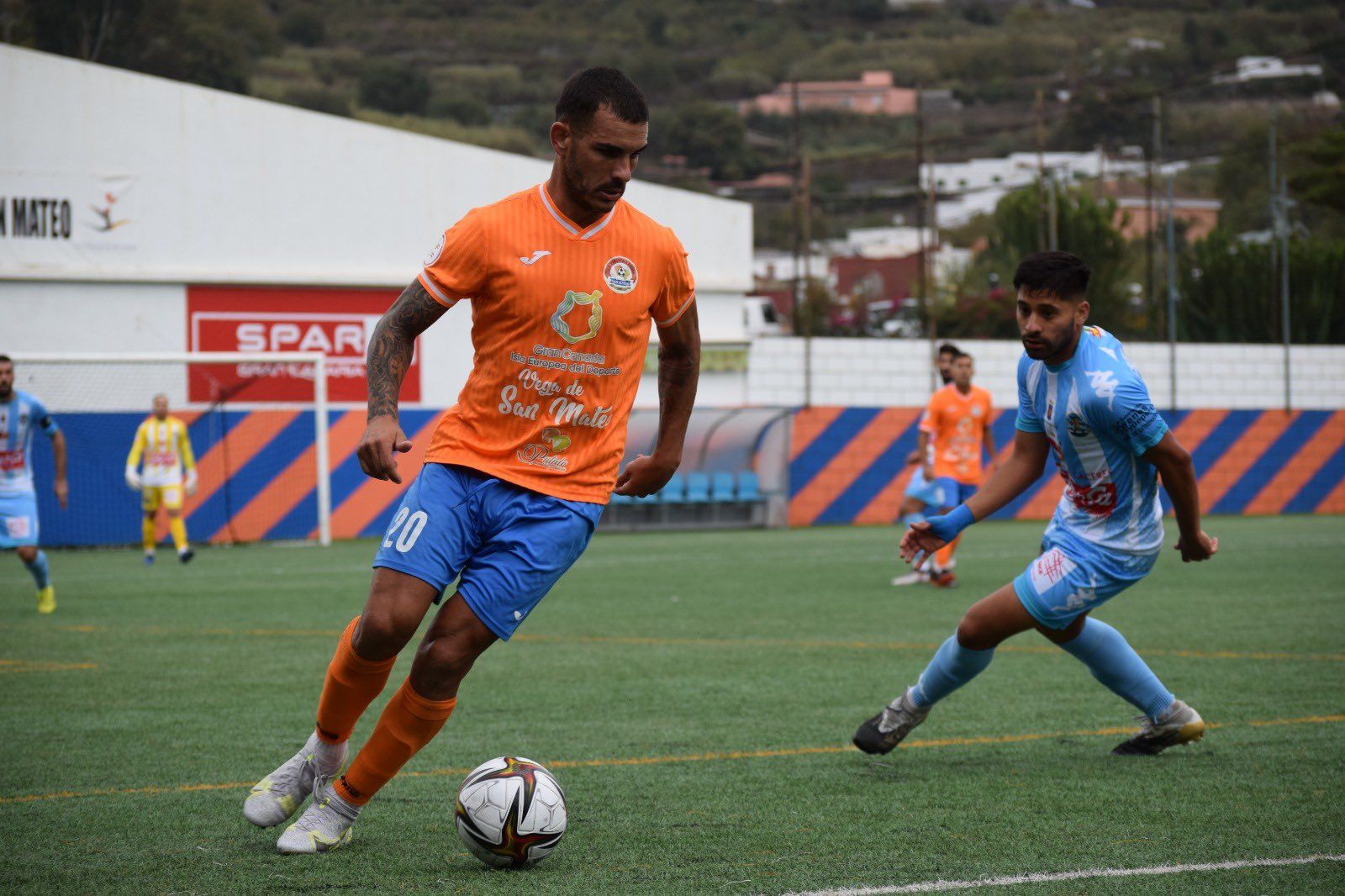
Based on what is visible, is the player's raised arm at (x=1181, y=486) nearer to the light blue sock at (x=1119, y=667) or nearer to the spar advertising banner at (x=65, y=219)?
the light blue sock at (x=1119, y=667)

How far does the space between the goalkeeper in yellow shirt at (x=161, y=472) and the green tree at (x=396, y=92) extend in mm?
88009

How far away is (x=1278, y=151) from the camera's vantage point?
70.8 m

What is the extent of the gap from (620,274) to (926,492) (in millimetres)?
11613

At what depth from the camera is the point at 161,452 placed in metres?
19.2

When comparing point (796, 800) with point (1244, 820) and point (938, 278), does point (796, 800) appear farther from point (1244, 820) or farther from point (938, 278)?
point (938, 278)

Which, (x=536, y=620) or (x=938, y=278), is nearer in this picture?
(x=536, y=620)

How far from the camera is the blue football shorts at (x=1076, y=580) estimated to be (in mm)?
6020

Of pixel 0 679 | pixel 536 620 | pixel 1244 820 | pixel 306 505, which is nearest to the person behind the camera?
pixel 1244 820

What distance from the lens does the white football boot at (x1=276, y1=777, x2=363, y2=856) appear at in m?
4.76

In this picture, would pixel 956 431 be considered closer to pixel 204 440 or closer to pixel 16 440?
pixel 16 440

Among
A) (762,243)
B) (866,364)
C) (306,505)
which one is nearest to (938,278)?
(762,243)

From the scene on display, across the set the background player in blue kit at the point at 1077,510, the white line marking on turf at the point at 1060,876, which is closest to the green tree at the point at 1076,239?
the background player in blue kit at the point at 1077,510

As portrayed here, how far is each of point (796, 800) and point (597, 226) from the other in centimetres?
219

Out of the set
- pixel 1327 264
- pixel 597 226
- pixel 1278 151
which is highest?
pixel 1278 151
